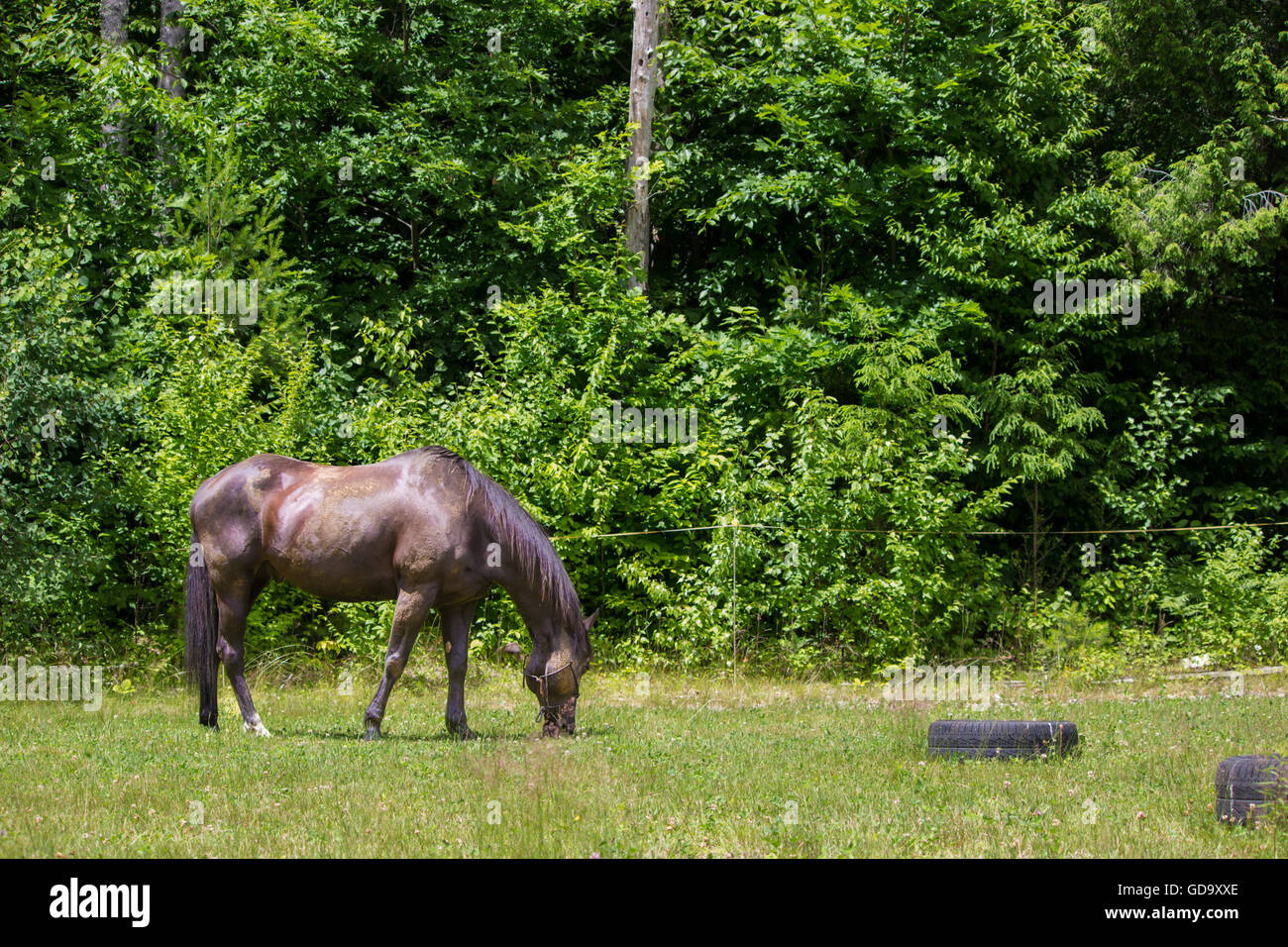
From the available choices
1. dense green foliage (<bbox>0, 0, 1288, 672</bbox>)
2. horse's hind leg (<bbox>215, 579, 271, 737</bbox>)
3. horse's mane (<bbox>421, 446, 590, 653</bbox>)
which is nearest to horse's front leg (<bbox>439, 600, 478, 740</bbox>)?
horse's mane (<bbox>421, 446, 590, 653</bbox>)

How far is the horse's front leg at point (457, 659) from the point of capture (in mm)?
9867

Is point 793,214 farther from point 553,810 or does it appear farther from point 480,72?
point 553,810

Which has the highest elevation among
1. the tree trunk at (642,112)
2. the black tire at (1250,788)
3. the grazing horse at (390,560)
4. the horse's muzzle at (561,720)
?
the tree trunk at (642,112)

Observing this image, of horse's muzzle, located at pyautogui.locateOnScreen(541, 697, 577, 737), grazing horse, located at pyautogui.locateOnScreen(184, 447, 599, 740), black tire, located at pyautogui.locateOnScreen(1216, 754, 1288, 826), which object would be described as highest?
grazing horse, located at pyautogui.locateOnScreen(184, 447, 599, 740)

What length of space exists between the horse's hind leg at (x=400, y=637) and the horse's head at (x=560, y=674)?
98cm

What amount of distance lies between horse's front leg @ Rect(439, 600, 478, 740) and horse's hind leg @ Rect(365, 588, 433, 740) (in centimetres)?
39

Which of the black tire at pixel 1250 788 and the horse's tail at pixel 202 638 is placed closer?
the black tire at pixel 1250 788

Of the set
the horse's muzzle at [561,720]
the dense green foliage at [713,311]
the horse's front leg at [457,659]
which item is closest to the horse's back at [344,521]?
the horse's front leg at [457,659]

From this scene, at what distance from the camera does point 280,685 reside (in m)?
14.0

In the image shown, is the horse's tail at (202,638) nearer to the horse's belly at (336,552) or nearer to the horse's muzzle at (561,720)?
the horse's belly at (336,552)

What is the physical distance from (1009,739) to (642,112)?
496 inches

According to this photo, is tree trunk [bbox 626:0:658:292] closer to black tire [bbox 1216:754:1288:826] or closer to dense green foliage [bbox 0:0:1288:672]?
dense green foliage [bbox 0:0:1288:672]

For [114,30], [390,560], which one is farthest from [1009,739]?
[114,30]

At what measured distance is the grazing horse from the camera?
9828 millimetres
